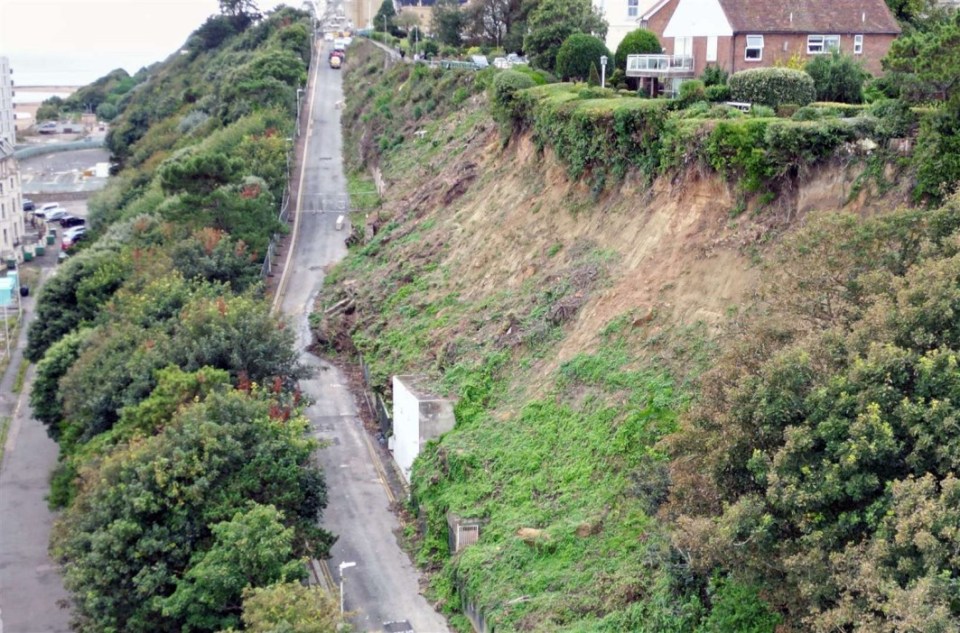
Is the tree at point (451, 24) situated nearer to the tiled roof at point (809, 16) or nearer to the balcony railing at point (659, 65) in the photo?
the balcony railing at point (659, 65)

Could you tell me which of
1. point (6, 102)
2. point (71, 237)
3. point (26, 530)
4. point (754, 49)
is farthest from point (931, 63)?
point (6, 102)

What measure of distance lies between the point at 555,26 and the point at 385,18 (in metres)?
61.0

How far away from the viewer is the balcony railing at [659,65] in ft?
126

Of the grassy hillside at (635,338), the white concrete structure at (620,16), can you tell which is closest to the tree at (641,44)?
the grassy hillside at (635,338)

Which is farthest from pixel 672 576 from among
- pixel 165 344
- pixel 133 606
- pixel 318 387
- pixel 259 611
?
pixel 318 387

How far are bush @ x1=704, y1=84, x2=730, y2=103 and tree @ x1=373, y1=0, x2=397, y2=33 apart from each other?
75393 mm

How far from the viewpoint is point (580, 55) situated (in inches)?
1794

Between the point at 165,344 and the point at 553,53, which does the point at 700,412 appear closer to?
the point at 165,344

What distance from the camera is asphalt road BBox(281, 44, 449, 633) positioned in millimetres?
26156

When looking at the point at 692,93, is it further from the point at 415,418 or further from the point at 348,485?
the point at 348,485

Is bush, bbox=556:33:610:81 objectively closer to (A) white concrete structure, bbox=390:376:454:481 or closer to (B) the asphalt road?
(B) the asphalt road

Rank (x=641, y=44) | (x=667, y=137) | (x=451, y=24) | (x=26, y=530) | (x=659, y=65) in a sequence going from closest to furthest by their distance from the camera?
(x=667, y=137)
(x=26, y=530)
(x=659, y=65)
(x=641, y=44)
(x=451, y=24)

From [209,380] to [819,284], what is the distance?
17.7 meters

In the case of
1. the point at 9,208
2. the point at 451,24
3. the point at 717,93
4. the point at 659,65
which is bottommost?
the point at 9,208
